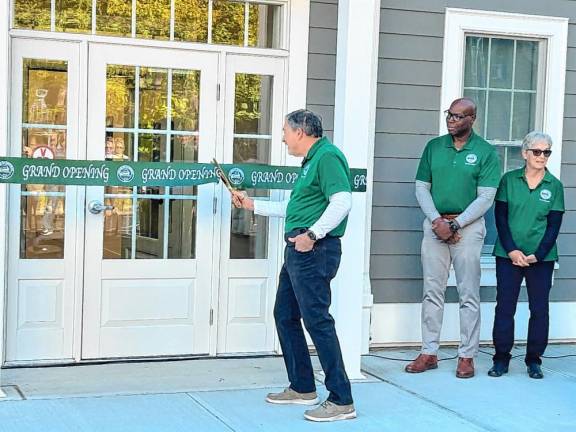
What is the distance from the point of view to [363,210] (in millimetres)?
5934

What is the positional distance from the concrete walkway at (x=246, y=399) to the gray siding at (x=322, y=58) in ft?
6.15

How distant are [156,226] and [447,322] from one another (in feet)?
7.98

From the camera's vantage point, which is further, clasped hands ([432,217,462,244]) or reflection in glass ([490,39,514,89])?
reflection in glass ([490,39,514,89])

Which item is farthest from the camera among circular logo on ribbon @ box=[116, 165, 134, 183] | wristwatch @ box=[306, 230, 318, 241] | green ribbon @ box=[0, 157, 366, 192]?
circular logo on ribbon @ box=[116, 165, 134, 183]

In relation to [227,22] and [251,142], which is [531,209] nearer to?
[251,142]

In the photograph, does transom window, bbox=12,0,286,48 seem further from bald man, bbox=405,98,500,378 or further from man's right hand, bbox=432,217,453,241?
man's right hand, bbox=432,217,453,241

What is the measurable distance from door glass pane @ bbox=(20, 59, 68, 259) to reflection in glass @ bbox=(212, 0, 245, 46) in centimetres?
111

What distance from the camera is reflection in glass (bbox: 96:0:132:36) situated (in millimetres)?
6148

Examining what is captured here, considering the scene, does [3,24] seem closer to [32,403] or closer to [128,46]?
[128,46]

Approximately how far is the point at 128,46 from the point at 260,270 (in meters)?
1.83

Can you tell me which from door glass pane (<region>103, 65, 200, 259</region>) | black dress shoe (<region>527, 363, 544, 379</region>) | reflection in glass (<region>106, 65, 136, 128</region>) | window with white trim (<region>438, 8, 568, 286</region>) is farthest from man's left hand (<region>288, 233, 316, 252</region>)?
window with white trim (<region>438, 8, 568, 286</region>)

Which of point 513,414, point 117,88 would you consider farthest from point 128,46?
point 513,414

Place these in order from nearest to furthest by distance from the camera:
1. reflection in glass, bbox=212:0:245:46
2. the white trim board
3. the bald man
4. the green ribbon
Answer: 1. the green ribbon
2. the bald man
3. reflection in glass, bbox=212:0:245:46
4. the white trim board

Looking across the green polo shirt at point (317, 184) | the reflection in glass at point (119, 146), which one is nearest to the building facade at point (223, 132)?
the reflection in glass at point (119, 146)
